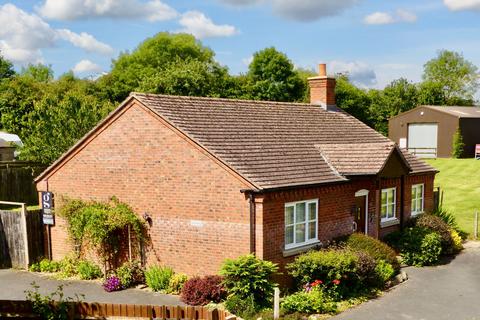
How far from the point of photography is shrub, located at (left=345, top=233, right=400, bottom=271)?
17.9m

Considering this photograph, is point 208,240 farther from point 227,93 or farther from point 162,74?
point 227,93

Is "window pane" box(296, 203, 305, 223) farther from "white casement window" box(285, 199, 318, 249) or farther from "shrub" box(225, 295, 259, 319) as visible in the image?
"shrub" box(225, 295, 259, 319)

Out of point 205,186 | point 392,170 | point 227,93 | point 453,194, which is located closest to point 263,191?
point 205,186

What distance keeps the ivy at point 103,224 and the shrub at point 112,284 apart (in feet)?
4.01

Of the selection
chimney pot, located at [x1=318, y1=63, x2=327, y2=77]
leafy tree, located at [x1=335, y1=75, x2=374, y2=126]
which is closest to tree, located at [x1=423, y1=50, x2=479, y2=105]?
leafy tree, located at [x1=335, y1=75, x2=374, y2=126]

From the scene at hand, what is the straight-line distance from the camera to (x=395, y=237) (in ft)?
69.7

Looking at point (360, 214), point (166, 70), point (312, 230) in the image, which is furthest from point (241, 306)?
point (166, 70)

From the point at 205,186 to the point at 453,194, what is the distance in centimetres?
2359

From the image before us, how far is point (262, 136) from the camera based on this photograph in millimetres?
19406

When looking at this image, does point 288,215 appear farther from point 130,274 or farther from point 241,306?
point 130,274

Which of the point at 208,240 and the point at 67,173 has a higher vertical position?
the point at 67,173

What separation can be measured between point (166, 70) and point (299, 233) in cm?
3106

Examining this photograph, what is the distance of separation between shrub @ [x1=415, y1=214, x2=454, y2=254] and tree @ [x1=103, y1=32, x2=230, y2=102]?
2558 centimetres

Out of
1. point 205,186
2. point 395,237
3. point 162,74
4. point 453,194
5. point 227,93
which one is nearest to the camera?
point 205,186
